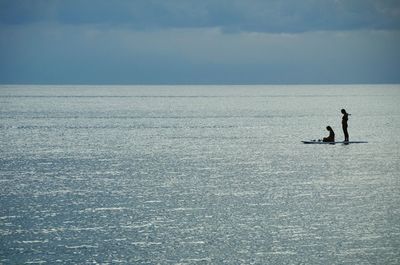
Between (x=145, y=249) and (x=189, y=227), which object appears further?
(x=189, y=227)

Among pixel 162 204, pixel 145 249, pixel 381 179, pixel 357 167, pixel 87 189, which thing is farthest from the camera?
pixel 357 167

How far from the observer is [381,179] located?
4331 centimetres

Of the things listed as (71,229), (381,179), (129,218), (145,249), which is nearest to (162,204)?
(129,218)

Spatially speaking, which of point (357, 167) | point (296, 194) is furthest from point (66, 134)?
point (296, 194)

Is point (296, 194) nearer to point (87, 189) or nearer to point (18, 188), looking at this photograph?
point (87, 189)

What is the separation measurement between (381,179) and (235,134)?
154 feet

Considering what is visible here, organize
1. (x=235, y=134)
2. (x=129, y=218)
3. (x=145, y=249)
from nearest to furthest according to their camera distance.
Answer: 1. (x=145, y=249)
2. (x=129, y=218)
3. (x=235, y=134)

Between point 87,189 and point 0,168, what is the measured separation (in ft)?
43.7

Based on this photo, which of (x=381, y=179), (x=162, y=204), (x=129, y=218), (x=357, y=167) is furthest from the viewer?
(x=357, y=167)

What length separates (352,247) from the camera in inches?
1032

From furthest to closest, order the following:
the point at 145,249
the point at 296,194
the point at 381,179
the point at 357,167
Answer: the point at 357,167
the point at 381,179
the point at 296,194
the point at 145,249

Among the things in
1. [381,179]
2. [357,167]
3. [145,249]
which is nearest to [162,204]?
[145,249]

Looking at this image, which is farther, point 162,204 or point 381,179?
point 381,179

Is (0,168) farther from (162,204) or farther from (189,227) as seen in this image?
(189,227)
